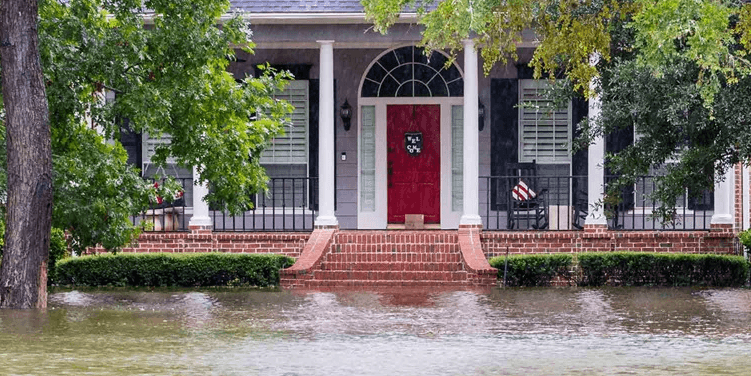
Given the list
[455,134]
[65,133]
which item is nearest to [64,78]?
[65,133]

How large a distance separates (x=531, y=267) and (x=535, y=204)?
2.23 metres

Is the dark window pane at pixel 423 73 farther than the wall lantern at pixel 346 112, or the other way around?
the dark window pane at pixel 423 73

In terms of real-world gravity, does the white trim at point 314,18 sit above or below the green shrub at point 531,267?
above

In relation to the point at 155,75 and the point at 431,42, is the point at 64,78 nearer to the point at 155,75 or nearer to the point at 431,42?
the point at 155,75

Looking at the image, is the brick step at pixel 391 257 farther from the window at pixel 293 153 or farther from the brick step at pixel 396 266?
the window at pixel 293 153

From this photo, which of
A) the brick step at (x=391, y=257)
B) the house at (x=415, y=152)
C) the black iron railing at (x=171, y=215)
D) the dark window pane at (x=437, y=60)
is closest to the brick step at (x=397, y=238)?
the brick step at (x=391, y=257)

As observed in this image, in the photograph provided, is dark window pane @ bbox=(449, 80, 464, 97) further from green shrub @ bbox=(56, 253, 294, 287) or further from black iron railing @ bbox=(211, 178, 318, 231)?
green shrub @ bbox=(56, 253, 294, 287)

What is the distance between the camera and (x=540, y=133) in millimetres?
21297

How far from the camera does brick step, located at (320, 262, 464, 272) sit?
59.9 ft

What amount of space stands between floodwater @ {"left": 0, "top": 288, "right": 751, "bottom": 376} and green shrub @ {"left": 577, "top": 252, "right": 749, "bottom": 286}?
1215mm

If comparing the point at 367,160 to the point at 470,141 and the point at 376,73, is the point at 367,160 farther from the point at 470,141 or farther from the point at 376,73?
the point at 470,141

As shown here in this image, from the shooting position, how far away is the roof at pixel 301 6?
63.2 ft

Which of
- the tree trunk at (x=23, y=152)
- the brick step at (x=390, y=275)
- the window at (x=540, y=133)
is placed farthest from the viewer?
the window at (x=540, y=133)

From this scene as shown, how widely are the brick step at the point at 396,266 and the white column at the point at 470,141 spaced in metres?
1.28
